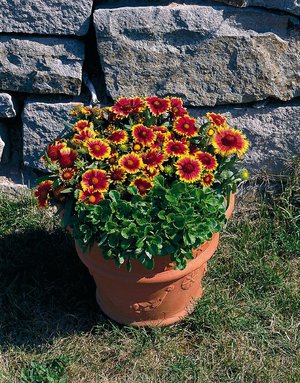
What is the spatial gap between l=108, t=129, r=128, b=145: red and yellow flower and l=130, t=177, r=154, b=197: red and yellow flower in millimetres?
176

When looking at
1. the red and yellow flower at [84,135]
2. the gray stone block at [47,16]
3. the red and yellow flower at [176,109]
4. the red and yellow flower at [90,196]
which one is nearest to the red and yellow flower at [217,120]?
the red and yellow flower at [176,109]

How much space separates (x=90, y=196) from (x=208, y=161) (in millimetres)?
443

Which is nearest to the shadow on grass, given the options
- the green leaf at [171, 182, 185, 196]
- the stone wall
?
the stone wall

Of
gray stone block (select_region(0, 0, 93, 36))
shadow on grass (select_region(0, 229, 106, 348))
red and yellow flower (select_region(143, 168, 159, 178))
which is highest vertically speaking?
gray stone block (select_region(0, 0, 93, 36))

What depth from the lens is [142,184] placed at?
242 centimetres

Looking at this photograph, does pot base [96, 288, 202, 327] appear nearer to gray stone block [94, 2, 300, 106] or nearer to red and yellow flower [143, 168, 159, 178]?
red and yellow flower [143, 168, 159, 178]

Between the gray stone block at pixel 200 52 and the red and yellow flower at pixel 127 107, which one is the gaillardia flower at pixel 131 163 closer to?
the red and yellow flower at pixel 127 107

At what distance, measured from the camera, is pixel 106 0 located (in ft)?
9.52

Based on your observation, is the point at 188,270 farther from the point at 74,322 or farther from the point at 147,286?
the point at 74,322

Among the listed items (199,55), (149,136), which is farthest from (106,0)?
(149,136)

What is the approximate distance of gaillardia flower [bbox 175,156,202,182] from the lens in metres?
2.42

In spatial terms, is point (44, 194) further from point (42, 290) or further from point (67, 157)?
Answer: point (42, 290)

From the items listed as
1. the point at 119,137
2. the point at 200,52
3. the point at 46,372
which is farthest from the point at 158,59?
the point at 46,372

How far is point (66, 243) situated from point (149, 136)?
828mm
